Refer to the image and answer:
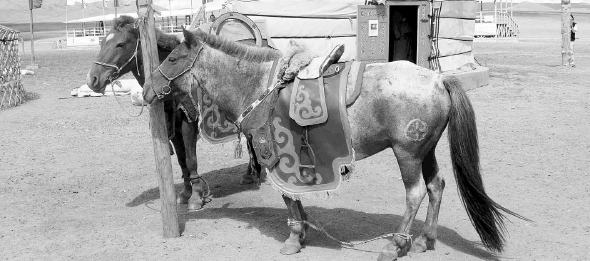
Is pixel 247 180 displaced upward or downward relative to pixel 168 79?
downward

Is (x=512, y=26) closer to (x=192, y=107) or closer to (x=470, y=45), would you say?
(x=470, y=45)

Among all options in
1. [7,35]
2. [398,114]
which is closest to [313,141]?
[398,114]

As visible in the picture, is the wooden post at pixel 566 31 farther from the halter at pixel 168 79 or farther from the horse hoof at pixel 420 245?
the halter at pixel 168 79

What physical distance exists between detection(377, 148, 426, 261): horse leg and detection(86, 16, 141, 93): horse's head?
7.18 ft

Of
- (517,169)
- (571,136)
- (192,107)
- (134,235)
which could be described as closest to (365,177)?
(517,169)

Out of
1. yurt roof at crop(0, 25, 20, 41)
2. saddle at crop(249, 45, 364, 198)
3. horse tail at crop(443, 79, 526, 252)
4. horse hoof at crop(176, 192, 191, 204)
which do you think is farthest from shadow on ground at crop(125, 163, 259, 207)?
yurt roof at crop(0, 25, 20, 41)

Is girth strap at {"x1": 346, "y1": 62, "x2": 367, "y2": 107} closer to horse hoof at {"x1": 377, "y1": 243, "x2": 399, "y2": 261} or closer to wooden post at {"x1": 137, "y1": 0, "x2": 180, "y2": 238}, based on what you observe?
horse hoof at {"x1": 377, "y1": 243, "x2": 399, "y2": 261}

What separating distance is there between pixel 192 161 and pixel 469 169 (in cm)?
233

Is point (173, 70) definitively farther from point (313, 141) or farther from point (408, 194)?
point (408, 194)

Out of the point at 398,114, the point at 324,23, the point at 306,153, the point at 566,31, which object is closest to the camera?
the point at 398,114

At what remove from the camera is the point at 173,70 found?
14.1 ft

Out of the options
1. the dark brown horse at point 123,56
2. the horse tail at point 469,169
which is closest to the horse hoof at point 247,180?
the dark brown horse at point 123,56

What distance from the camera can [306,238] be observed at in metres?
4.56

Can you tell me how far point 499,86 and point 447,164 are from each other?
6.24m
